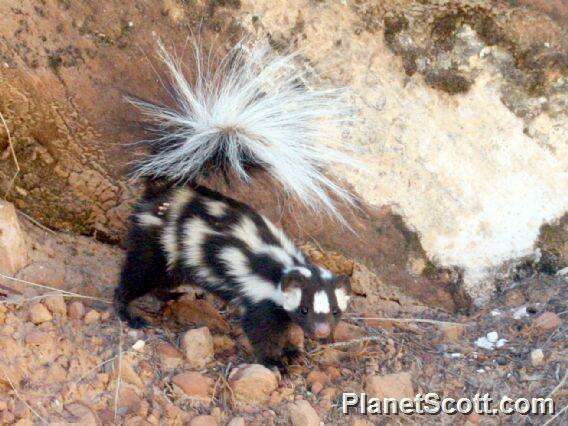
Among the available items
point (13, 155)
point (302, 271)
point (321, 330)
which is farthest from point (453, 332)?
point (13, 155)

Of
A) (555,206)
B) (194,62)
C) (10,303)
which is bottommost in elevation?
(10,303)

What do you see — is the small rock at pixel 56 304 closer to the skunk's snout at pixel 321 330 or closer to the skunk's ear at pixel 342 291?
the skunk's snout at pixel 321 330

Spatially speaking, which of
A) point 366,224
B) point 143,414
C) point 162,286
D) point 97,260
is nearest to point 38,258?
point 97,260

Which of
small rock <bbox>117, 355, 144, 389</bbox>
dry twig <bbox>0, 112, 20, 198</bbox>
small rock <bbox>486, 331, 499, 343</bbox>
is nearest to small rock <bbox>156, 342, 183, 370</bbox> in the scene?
small rock <bbox>117, 355, 144, 389</bbox>

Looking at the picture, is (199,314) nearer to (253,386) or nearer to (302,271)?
(302,271)

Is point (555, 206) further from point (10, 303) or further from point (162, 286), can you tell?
point (10, 303)

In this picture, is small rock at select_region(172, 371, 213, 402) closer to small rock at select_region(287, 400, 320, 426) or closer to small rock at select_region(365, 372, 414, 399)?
small rock at select_region(287, 400, 320, 426)

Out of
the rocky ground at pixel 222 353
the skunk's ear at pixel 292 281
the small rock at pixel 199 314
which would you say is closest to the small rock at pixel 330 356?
the rocky ground at pixel 222 353
